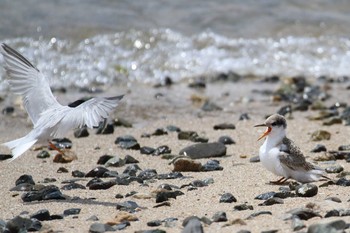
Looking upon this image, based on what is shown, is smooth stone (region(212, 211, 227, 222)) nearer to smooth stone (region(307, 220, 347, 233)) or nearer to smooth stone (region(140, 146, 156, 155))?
smooth stone (region(307, 220, 347, 233))

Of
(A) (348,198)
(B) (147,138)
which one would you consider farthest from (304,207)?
(B) (147,138)

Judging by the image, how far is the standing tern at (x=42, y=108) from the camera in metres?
5.66

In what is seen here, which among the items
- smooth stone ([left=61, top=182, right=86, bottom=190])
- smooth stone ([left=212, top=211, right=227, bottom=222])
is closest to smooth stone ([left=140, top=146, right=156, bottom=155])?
smooth stone ([left=61, top=182, right=86, bottom=190])

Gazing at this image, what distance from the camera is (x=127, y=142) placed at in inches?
300

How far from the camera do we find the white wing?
6.42m

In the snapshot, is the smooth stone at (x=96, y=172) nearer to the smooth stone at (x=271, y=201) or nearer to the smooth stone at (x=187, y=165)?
the smooth stone at (x=187, y=165)

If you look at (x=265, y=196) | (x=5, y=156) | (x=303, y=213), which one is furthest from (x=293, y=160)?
(x=5, y=156)

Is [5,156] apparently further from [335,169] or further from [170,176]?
[335,169]

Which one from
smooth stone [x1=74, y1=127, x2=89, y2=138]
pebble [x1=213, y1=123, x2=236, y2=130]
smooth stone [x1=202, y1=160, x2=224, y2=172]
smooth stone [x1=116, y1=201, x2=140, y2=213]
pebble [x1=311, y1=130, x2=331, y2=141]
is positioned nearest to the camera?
smooth stone [x1=116, y1=201, x2=140, y2=213]

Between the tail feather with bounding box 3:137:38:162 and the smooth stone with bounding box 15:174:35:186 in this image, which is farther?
the smooth stone with bounding box 15:174:35:186

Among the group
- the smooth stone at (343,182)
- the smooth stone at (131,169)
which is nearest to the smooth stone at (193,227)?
the smooth stone at (343,182)

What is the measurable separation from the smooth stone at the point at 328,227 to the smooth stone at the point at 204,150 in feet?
8.78

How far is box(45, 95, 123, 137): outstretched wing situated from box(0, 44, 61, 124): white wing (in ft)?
1.93

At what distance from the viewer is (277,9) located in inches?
543
